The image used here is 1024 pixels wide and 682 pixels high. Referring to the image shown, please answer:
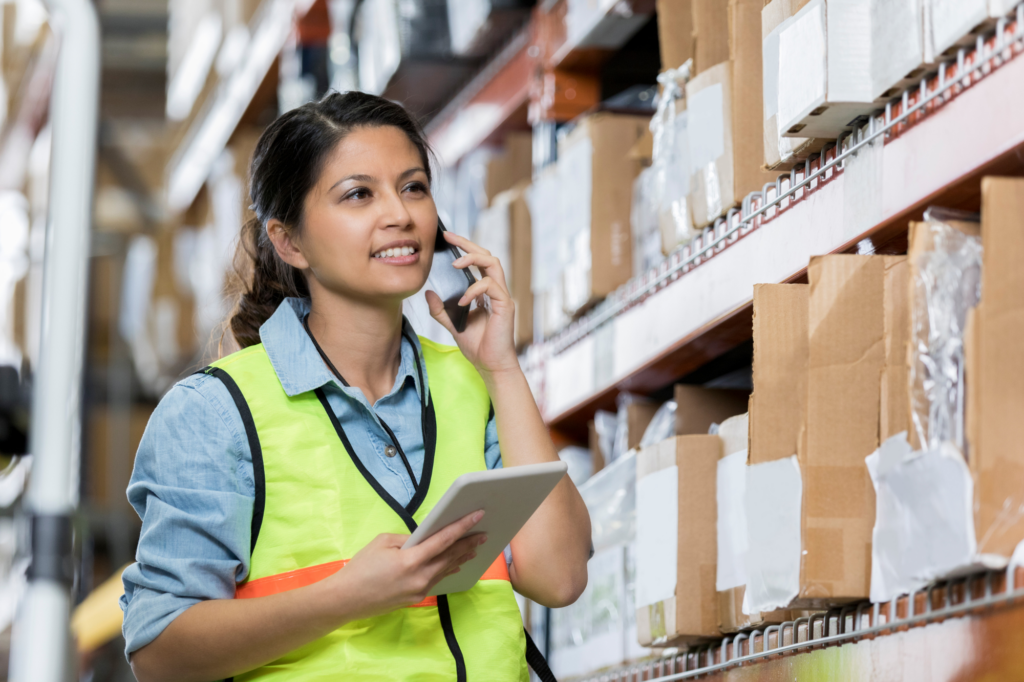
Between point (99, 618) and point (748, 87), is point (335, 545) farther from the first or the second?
point (99, 618)

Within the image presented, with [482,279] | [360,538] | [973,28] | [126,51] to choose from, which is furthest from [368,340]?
[126,51]

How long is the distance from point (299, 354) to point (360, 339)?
4.6 inches

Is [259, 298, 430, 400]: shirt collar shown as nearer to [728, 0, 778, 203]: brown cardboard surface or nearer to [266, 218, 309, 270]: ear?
[266, 218, 309, 270]: ear

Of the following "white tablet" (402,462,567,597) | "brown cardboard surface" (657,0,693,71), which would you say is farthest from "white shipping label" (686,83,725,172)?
"white tablet" (402,462,567,597)

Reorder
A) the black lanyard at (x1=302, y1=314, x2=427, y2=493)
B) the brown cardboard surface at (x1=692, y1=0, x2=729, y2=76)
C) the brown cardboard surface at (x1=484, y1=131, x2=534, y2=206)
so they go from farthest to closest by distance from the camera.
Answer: the brown cardboard surface at (x1=484, y1=131, x2=534, y2=206) → the brown cardboard surface at (x1=692, y1=0, x2=729, y2=76) → the black lanyard at (x1=302, y1=314, x2=427, y2=493)

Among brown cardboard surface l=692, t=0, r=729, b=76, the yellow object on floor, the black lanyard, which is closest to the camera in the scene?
the black lanyard

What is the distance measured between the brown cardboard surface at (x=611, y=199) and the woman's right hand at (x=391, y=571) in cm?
112

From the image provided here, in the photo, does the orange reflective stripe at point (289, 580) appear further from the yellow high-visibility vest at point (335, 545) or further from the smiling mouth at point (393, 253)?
the smiling mouth at point (393, 253)

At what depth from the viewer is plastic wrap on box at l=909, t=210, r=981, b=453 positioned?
1.29 m

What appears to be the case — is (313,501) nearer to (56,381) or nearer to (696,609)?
(56,381)

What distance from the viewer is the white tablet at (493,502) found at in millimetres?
1327

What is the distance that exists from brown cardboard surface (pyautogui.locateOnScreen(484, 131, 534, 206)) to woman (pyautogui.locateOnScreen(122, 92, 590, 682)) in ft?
4.50

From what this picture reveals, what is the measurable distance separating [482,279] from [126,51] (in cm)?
694

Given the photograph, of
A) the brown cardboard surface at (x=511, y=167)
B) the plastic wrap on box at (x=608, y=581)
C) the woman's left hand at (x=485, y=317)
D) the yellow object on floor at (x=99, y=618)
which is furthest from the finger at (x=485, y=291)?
the yellow object on floor at (x=99, y=618)
